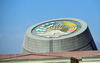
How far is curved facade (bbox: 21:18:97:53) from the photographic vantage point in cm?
3553

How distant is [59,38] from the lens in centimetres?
3572

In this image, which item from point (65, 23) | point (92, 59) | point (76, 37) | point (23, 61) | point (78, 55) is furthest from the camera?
point (65, 23)

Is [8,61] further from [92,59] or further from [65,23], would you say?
[65,23]

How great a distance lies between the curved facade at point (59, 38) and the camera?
117 feet

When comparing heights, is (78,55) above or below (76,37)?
below

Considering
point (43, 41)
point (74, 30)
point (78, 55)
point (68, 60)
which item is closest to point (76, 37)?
point (74, 30)

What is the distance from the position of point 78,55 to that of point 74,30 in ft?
40.0

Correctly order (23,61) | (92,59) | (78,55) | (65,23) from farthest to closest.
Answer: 1. (65,23)
2. (78,55)
3. (23,61)
4. (92,59)

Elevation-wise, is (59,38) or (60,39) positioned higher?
(59,38)

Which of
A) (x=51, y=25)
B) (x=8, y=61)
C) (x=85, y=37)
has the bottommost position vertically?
(x=8, y=61)

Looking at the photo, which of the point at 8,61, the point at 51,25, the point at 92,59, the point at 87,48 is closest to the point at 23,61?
the point at 8,61

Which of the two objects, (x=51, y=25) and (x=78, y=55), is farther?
(x=51, y=25)

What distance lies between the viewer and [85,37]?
37.3m

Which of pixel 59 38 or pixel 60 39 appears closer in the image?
pixel 60 39
